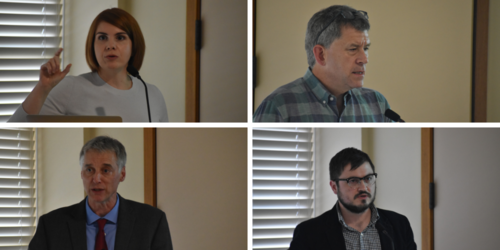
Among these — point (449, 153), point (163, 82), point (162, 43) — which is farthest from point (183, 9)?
point (449, 153)

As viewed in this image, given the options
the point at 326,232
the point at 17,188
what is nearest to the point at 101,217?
the point at 17,188

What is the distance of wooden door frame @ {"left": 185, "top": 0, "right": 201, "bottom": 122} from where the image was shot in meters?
1.13

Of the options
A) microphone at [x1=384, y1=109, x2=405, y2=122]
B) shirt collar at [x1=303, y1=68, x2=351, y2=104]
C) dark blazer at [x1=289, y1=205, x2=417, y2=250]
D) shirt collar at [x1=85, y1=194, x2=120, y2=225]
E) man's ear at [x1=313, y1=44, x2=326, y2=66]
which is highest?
man's ear at [x1=313, y1=44, x2=326, y2=66]

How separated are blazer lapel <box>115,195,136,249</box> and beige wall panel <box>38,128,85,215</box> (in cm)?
12

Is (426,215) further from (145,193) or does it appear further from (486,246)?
(145,193)

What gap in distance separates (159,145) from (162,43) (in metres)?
0.31

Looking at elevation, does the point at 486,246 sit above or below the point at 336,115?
below

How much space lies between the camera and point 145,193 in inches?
44.8

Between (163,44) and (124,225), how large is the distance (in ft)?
1.79

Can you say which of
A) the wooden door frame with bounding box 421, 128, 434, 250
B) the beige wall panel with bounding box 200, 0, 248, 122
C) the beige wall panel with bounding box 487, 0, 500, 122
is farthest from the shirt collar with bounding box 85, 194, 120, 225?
the beige wall panel with bounding box 487, 0, 500, 122

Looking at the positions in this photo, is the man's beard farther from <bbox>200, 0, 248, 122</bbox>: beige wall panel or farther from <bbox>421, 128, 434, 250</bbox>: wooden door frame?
<bbox>200, 0, 248, 122</bbox>: beige wall panel

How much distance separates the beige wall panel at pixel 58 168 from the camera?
1109 mm

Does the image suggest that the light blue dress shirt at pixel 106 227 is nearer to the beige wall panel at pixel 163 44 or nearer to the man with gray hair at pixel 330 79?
the beige wall panel at pixel 163 44

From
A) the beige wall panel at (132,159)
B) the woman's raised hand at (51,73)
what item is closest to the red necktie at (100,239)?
the beige wall panel at (132,159)
